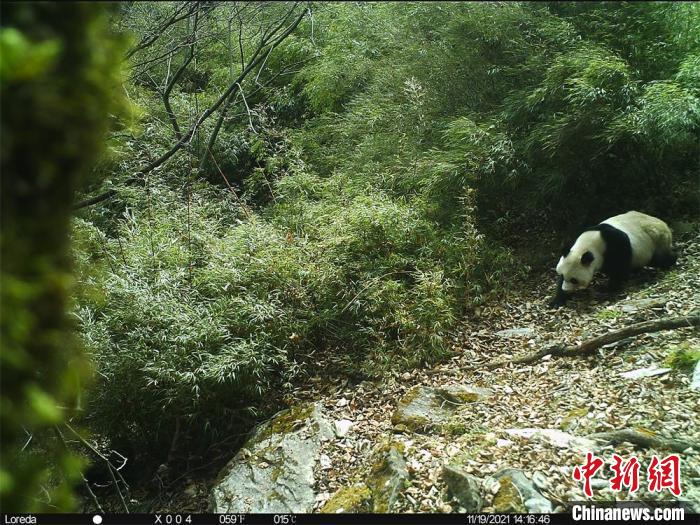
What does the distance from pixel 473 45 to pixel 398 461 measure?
322 cm

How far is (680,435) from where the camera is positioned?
103 inches

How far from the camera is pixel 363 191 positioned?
5.05 metres

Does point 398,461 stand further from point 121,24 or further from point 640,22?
point 640,22

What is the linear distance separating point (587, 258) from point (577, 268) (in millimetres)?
110

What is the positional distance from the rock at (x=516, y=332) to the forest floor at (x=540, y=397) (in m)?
0.01

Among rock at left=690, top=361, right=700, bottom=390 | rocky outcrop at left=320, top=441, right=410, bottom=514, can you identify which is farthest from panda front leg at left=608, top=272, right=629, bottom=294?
rocky outcrop at left=320, top=441, right=410, bottom=514

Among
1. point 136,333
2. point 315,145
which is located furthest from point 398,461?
point 315,145

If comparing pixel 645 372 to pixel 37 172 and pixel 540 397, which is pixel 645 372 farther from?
pixel 37 172

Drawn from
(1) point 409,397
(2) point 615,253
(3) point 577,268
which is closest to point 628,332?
(3) point 577,268

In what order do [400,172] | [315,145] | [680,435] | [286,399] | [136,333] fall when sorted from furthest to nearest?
1. [315,145]
2. [400,172]
3. [286,399]
4. [136,333]
5. [680,435]

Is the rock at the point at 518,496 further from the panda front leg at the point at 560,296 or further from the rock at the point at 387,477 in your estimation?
the panda front leg at the point at 560,296

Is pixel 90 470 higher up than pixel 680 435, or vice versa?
pixel 680 435

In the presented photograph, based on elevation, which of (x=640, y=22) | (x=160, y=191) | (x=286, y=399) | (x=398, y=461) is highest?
(x=640, y=22)

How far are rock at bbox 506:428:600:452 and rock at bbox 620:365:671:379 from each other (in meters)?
0.71
